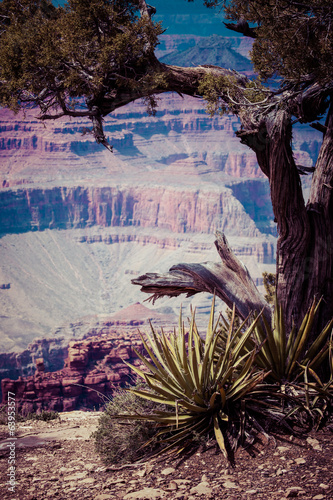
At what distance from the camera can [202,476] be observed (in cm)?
360

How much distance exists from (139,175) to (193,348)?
114119 millimetres

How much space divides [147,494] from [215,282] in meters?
2.52

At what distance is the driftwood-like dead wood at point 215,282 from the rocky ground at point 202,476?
1709 mm

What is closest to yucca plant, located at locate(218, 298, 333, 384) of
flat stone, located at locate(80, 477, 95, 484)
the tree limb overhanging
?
the tree limb overhanging

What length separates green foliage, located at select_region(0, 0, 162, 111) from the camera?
5227 mm

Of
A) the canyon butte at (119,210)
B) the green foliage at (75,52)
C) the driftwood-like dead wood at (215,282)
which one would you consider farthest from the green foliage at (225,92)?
the canyon butte at (119,210)

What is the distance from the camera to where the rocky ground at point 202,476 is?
10.8ft

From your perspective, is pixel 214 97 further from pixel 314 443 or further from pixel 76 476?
pixel 76 476

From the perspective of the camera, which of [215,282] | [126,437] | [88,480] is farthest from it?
[215,282]

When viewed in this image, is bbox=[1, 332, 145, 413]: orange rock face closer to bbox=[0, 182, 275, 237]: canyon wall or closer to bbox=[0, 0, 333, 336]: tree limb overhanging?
bbox=[0, 0, 333, 336]: tree limb overhanging

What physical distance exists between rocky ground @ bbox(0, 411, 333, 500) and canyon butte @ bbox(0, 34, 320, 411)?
68.6 m

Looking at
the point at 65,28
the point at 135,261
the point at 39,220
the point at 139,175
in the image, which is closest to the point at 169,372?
the point at 65,28

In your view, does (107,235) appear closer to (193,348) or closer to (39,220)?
(39,220)

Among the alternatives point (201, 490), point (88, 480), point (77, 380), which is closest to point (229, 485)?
point (201, 490)
